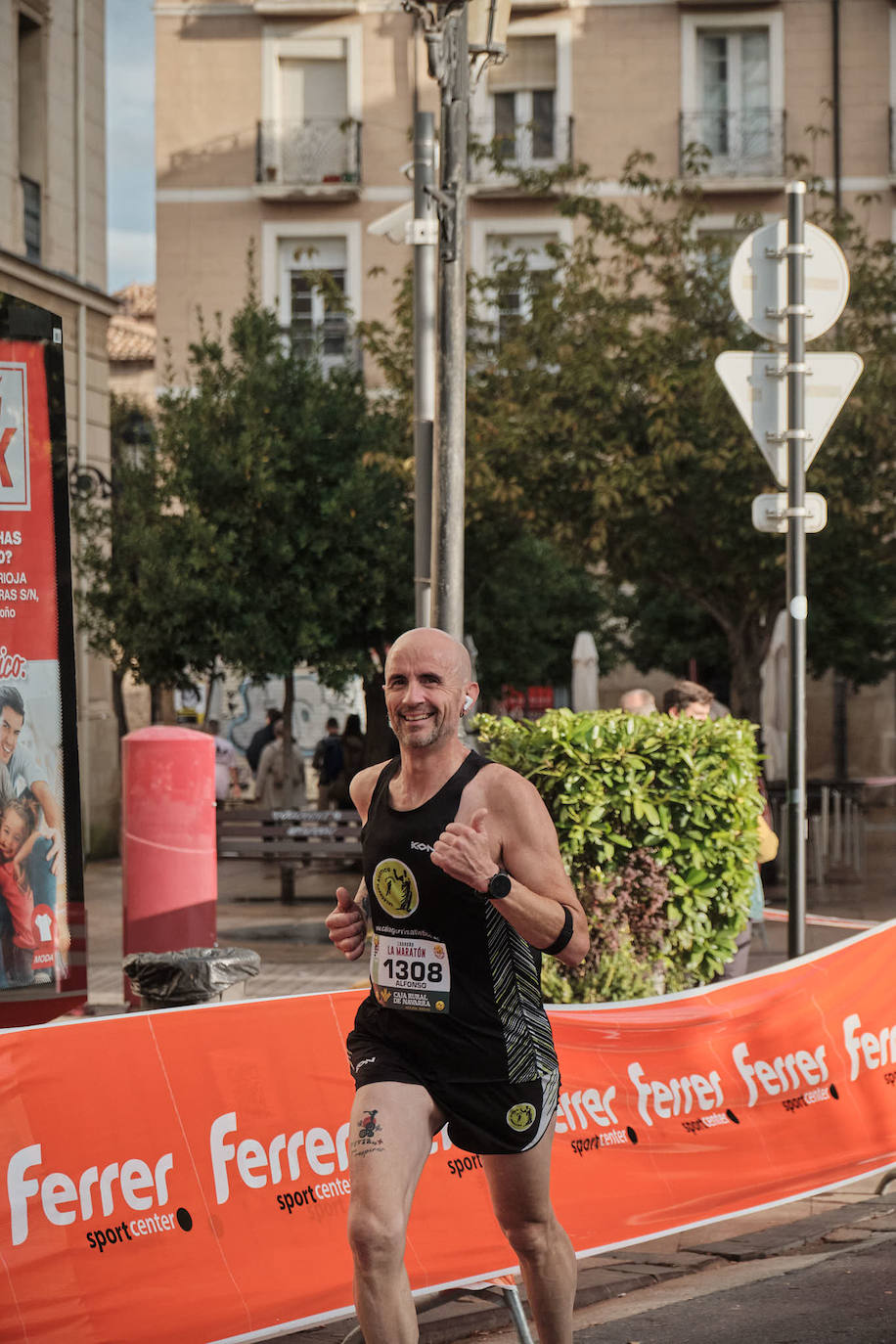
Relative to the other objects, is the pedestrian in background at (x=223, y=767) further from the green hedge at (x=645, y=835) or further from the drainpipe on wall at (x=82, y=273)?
the green hedge at (x=645, y=835)

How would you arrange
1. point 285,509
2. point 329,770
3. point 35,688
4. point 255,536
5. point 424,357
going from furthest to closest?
point 329,770 < point 255,536 < point 285,509 < point 424,357 < point 35,688

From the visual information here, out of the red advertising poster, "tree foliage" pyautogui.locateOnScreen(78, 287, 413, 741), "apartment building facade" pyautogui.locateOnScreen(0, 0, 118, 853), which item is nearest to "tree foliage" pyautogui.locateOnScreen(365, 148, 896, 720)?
"tree foliage" pyautogui.locateOnScreen(78, 287, 413, 741)

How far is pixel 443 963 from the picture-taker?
3.92 meters

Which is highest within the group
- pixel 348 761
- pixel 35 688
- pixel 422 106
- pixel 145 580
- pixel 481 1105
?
pixel 422 106

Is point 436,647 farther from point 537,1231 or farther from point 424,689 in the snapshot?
point 537,1231

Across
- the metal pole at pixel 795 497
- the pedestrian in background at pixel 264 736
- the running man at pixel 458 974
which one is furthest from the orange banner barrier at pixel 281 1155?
the pedestrian in background at pixel 264 736

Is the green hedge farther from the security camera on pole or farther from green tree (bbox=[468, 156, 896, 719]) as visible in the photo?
green tree (bbox=[468, 156, 896, 719])

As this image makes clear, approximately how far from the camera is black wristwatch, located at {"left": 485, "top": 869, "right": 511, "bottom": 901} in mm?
3730

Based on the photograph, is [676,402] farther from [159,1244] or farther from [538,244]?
[538,244]

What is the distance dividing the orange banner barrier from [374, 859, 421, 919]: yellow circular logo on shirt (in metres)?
1.02

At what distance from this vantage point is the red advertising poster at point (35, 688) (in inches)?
258

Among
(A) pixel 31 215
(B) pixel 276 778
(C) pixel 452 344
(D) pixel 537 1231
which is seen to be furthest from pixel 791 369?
(B) pixel 276 778

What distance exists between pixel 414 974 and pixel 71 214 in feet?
63.7

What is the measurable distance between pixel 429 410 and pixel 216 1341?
618 centimetres
